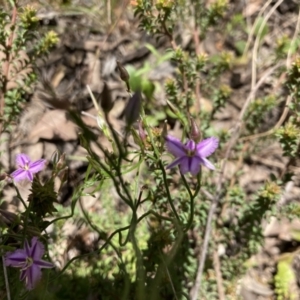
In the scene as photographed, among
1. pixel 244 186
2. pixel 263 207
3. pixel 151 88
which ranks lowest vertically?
pixel 263 207

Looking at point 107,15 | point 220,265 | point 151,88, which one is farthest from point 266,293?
point 107,15

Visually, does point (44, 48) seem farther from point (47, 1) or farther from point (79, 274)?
point (47, 1)

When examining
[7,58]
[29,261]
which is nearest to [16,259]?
[29,261]

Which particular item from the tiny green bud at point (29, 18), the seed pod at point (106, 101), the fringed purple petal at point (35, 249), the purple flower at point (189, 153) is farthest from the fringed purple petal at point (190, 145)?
the tiny green bud at point (29, 18)

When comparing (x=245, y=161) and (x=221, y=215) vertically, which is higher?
(x=245, y=161)

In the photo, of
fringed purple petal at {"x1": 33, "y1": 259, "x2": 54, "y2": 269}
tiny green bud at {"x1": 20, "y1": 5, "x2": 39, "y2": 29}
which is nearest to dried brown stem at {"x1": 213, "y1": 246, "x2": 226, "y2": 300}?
fringed purple petal at {"x1": 33, "y1": 259, "x2": 54, "y2": 269}

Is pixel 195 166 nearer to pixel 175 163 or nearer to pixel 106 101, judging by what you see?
pixel 175 163
